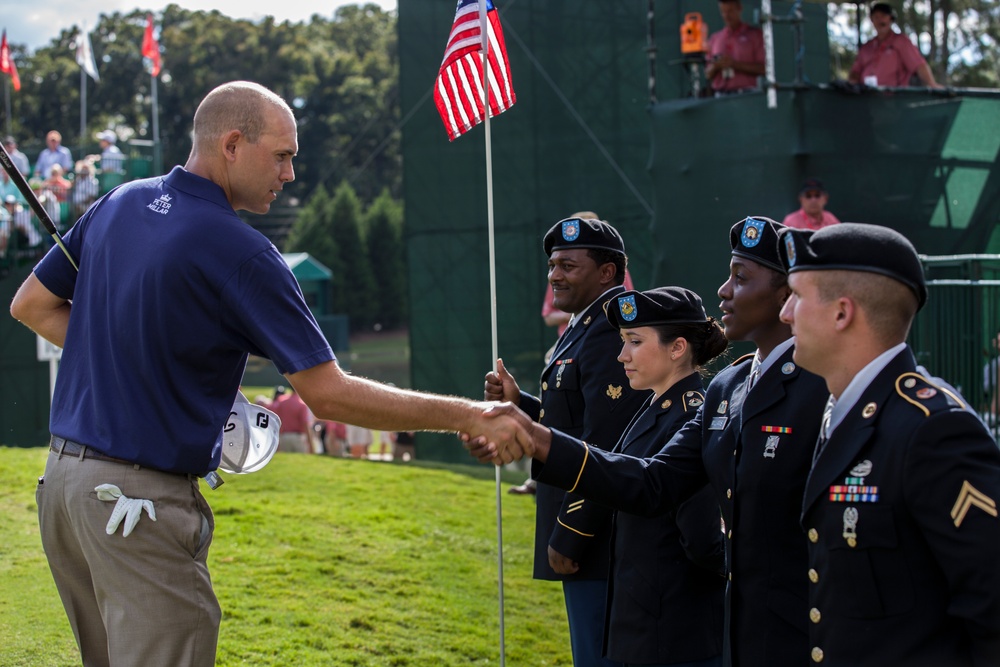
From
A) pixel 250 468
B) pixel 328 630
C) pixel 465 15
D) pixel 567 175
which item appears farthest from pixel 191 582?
pixel 567 175

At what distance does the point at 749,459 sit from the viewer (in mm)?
2930

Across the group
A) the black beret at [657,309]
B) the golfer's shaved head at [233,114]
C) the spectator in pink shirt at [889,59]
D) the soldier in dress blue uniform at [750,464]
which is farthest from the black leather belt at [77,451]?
the spectator in pink shirt at [889,59]

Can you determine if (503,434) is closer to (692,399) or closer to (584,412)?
(692,399)

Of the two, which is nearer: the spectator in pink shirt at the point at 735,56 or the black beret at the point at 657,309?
the black beret at the point at 657,309

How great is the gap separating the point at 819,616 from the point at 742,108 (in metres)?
8.56

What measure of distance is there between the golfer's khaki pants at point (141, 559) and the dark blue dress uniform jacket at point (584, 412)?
1513 millimetres

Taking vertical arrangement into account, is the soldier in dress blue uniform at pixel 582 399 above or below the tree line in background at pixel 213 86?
below

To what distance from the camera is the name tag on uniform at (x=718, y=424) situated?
10.6 ft

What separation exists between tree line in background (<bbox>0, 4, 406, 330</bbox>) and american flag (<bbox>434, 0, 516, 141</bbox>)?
44.3m

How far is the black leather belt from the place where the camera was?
3.11 metres

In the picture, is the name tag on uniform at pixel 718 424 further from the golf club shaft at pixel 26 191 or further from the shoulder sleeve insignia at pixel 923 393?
the golf club shaft at pixel 26 191

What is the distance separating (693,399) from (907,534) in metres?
1.45

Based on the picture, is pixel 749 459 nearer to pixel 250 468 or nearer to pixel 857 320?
pixel 857 320

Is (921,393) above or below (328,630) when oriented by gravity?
above
